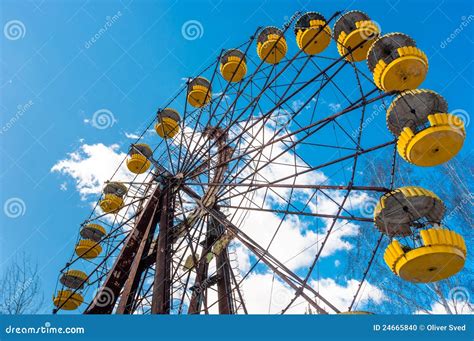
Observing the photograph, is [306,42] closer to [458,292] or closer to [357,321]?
[357,321]

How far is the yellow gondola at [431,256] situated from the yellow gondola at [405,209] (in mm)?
825

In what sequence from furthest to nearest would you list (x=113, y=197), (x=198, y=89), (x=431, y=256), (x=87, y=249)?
(x=113, y=197) < (x=87, y=249) < (x=198, y=89) < (x=431, y=256)

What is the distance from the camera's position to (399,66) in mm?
8383

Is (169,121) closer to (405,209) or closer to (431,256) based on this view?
(405,209)

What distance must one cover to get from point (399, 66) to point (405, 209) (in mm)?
3007

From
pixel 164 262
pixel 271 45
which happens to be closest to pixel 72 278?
pixel 164 262

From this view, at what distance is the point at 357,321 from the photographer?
20.0 feet

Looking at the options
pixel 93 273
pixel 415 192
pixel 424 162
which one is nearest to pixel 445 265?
pixel 415 192

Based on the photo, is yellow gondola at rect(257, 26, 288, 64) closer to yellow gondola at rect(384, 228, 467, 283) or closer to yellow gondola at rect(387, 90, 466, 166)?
yellow gondola at rect(387, 90, 466, 166)

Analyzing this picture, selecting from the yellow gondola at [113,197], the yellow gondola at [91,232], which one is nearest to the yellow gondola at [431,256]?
the yellow gondola at [91,232]

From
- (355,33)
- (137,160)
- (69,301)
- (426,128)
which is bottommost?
(426,128)

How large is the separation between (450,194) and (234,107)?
1458 cm

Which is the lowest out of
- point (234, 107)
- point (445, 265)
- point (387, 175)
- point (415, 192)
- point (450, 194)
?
point (445, 265)

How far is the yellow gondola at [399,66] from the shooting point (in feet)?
27.5
